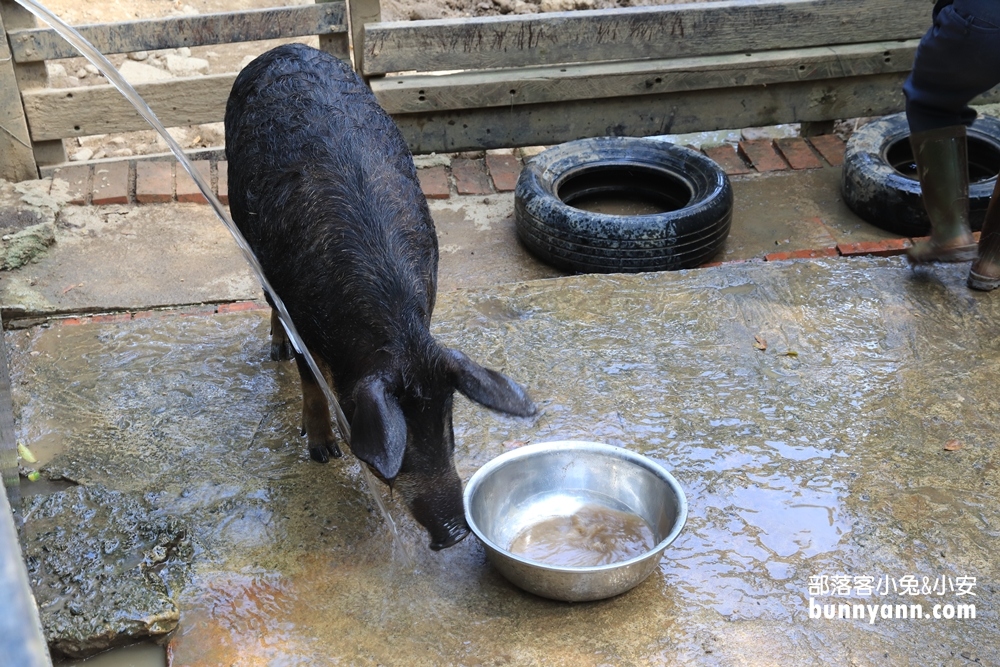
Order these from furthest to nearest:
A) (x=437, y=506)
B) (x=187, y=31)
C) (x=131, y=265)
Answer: (x=187, y=31)
(x=131, y=265)
(x=437, y=506)

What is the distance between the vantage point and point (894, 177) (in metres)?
5.81

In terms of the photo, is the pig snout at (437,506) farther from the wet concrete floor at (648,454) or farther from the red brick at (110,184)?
the red brick at (110,184)

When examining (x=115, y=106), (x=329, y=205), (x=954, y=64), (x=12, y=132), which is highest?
(x=954, y=64)

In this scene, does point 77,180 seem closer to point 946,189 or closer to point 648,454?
point 648,454

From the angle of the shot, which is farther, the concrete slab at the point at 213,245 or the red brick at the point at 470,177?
the red brick at the point at 470,177

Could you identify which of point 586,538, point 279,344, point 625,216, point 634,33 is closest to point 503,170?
point 634,33

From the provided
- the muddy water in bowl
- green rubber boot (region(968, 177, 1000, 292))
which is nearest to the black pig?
the muddy water in bowl

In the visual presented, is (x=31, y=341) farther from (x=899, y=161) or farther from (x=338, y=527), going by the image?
(x=899, y=161)

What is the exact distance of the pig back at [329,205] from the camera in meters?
3.57

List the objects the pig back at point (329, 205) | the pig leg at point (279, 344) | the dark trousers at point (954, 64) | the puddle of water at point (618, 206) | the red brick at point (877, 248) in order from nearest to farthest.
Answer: the pig back at point (329, 205) → the dark trousers at point (954, 64) → the pig leg at point (279, 344) → the red brick at point (877, 248) → the puddle of water at point (618, 206)

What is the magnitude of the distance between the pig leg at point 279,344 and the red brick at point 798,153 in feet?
13.2

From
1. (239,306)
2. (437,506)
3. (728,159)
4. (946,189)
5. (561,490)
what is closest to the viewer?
(437,506)

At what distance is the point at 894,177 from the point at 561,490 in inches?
134

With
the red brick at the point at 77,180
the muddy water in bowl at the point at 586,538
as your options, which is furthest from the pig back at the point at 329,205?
the red brick at the point at 77,180
